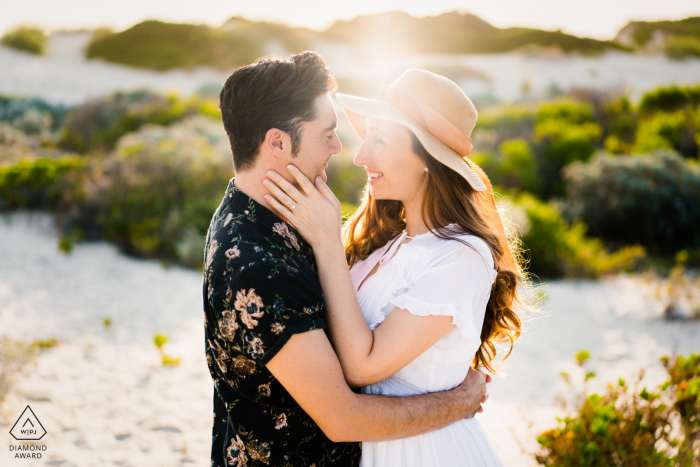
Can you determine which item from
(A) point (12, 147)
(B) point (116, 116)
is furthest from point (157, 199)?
(B) point (116, 116)

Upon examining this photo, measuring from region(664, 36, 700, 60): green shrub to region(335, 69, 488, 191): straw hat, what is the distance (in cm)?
3579

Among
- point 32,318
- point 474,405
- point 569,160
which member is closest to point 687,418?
point 474,405

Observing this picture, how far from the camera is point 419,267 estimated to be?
6.23 ft

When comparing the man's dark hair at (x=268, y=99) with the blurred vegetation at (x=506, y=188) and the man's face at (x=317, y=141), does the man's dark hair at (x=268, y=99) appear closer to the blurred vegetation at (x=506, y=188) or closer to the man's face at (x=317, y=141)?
the man's face at (x=317, y=141)

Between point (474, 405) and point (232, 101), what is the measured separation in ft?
5.07

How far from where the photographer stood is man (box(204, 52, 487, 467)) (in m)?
1.45

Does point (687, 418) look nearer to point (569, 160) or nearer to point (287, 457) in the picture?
point (287, 457)

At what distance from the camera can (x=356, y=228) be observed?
262 cm

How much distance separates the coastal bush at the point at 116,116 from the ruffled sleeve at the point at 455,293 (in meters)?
14.7

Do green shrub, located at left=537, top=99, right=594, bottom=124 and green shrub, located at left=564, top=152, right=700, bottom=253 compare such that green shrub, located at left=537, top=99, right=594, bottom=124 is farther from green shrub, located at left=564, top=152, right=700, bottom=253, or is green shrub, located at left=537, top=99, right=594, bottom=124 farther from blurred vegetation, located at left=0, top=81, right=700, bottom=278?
green shrub, located at left=564, top=152, right=700, bottom=253

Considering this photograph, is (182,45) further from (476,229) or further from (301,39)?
(476,229)

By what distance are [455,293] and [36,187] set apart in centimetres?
1063

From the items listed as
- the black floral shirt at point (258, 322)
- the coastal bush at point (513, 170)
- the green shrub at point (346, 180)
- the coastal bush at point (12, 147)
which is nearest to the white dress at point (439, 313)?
the black floral shirt at point (258, 322)

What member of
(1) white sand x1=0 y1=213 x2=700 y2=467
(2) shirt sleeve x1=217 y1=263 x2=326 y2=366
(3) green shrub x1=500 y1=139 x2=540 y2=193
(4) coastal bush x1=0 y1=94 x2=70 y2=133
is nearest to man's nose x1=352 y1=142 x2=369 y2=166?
(2) shirt sleeve x1=217 y1=263 x2=326 y2=366
